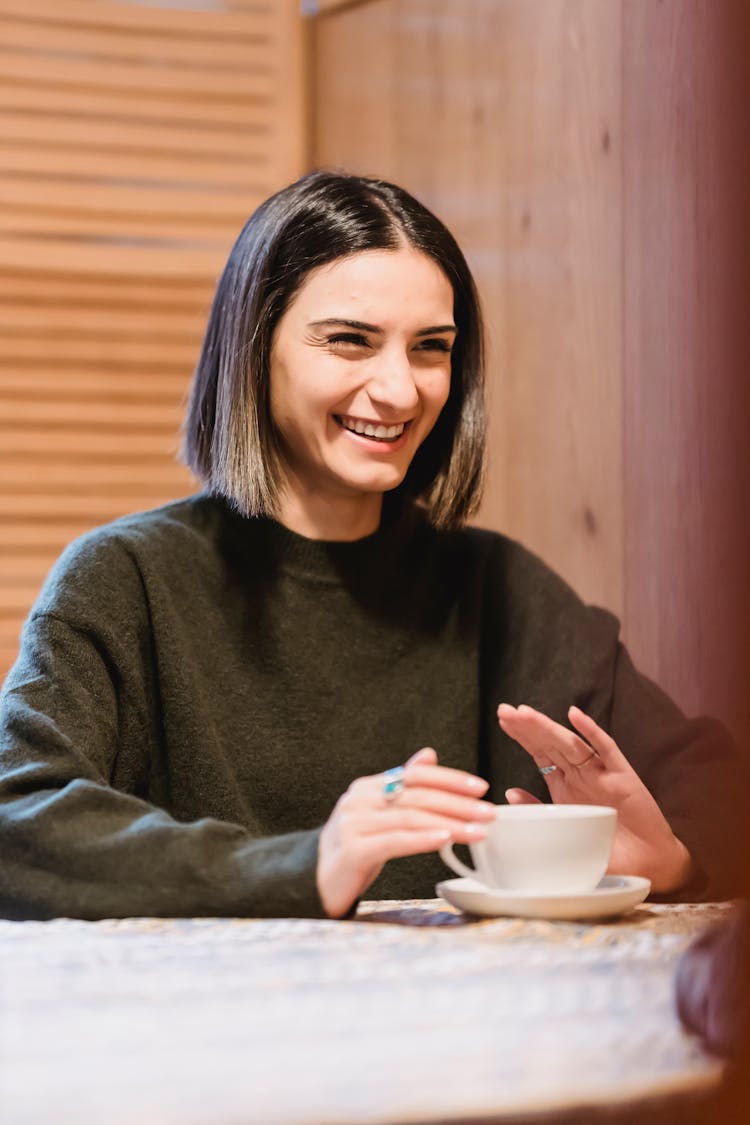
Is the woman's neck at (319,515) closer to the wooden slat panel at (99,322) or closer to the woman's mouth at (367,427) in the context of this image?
the woman's mouth at (367,427)

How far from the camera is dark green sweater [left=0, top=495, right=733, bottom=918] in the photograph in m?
1.27

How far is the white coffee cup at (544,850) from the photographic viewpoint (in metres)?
0.93

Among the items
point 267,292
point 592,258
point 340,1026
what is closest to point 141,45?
point 592,258

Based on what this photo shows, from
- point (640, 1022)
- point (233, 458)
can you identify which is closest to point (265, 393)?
point (233, 458)

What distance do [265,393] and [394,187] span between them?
27cm

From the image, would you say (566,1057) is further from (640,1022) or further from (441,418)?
(441,418)

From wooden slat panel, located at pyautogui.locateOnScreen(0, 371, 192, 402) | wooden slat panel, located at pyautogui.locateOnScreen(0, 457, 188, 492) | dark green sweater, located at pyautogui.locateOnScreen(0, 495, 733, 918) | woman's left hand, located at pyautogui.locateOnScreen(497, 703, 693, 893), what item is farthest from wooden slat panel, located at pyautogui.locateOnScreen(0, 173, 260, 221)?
woman's left hand, located at pyautogui.locateOnScreen(497, 703, 693, 893)

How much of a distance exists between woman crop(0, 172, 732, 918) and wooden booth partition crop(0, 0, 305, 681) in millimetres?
672

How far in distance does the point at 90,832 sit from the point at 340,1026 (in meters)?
0.43

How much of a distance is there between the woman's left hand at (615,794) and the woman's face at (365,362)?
36 cm

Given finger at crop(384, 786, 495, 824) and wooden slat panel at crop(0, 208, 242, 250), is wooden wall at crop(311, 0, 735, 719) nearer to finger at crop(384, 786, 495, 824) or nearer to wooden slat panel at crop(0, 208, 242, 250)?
wooden slat panel at crop(0, 208, 242, 250)

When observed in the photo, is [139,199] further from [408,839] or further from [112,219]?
[408,839]

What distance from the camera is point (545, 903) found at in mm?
928

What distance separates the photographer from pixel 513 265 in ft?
6.56
